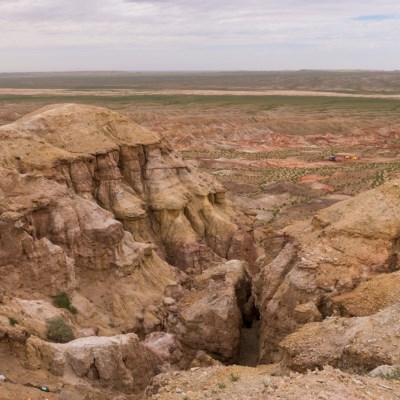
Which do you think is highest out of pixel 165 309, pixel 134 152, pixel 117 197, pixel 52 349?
pixel 134 152

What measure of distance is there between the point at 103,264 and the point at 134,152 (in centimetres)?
803

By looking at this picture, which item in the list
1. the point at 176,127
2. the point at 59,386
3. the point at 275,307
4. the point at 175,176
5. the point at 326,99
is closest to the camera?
the point at 59,386

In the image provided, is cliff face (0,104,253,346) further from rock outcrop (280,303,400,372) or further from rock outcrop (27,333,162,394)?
rock outcrop (280,303,400,372)

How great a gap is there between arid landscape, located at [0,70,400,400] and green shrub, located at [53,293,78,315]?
0.06m

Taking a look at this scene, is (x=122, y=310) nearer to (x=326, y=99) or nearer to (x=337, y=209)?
(x=337, y=209)

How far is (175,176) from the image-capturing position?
105 ft

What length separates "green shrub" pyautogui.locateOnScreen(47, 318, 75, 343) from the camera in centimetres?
1848

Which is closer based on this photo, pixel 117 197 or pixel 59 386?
pixel 59 386

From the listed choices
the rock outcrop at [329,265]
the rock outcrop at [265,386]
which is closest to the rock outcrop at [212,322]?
the rock outcrop at [329,265]

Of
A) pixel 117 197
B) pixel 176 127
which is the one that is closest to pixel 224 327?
pixel 117 197

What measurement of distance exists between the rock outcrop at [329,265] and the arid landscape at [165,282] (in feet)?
0.19

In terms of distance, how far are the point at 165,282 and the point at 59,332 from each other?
8.32 m

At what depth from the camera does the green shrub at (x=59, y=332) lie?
1848 cm

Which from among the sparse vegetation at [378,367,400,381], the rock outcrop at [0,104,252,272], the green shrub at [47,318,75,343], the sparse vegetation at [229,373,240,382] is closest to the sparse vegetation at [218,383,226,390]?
the sparse vegetation at [229,373,240,382]
